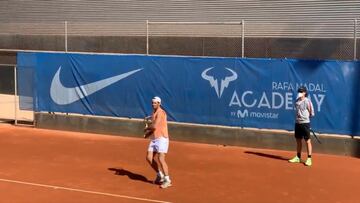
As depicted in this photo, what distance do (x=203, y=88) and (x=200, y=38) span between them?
8268 mm

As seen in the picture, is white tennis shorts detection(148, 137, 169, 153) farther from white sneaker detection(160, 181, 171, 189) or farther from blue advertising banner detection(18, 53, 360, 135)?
blue advertising banner detection(18, 53, 360, 135)

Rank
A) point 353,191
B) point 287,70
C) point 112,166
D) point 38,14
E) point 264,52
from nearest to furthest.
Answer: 1. point 353,191
2. point 112,166
3. point 287,70
4. point 264,52
5. point 38,14

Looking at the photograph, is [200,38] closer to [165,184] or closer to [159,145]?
[159,145]

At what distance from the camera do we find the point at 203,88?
15.5m

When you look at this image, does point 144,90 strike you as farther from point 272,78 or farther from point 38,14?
point 38,14

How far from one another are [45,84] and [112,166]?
6.36 meters

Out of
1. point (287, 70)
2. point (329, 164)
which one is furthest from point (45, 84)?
point (329, 164)

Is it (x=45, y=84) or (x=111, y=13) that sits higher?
(x=111, y=13)

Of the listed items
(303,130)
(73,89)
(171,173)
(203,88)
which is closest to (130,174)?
(171,173)

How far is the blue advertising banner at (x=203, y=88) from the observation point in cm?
1392

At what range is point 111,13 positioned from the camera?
2553 cm

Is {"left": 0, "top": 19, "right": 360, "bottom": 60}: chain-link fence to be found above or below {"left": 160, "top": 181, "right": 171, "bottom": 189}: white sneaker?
above

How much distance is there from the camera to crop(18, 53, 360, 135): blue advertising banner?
13.9m

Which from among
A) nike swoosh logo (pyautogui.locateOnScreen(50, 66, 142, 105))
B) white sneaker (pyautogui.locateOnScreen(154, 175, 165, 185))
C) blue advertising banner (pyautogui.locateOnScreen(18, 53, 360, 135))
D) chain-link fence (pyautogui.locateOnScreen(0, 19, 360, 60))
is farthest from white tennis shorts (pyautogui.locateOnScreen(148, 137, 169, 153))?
chain-link fence (pyautogui.locateOnScreen(0, 19, 360, 60))
